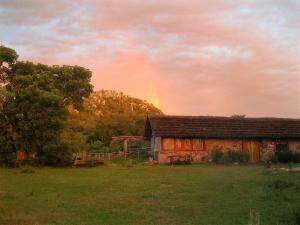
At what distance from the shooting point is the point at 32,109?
107ft

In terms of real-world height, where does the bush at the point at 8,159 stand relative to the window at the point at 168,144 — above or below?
below

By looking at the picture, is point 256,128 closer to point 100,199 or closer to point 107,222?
point 100,199

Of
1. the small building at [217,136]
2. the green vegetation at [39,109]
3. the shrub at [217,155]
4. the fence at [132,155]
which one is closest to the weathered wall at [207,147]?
the small building at [217,136]

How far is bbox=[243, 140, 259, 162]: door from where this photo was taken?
42.4 meters

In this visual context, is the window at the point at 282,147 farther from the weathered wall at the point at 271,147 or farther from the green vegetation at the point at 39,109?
the green vegetation at the point at 39,109

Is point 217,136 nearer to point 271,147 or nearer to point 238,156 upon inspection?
point 238,156

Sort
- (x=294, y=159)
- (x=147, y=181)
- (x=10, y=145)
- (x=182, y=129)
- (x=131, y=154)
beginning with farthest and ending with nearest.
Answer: (x=131, y=154) < (x=182, y=129) < (x=294, y=159) < (x=10, y=145) < (x=147, y=181)

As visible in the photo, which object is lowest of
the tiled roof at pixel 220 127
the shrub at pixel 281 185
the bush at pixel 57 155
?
the shrub at pixel 281 185

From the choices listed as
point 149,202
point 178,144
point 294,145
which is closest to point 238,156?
point 178,144

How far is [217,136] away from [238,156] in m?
2.50

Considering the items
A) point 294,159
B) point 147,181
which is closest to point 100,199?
point 147,181

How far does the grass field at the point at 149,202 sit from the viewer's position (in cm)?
1209

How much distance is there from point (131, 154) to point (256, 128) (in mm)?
11704

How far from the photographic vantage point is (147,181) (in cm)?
2206
